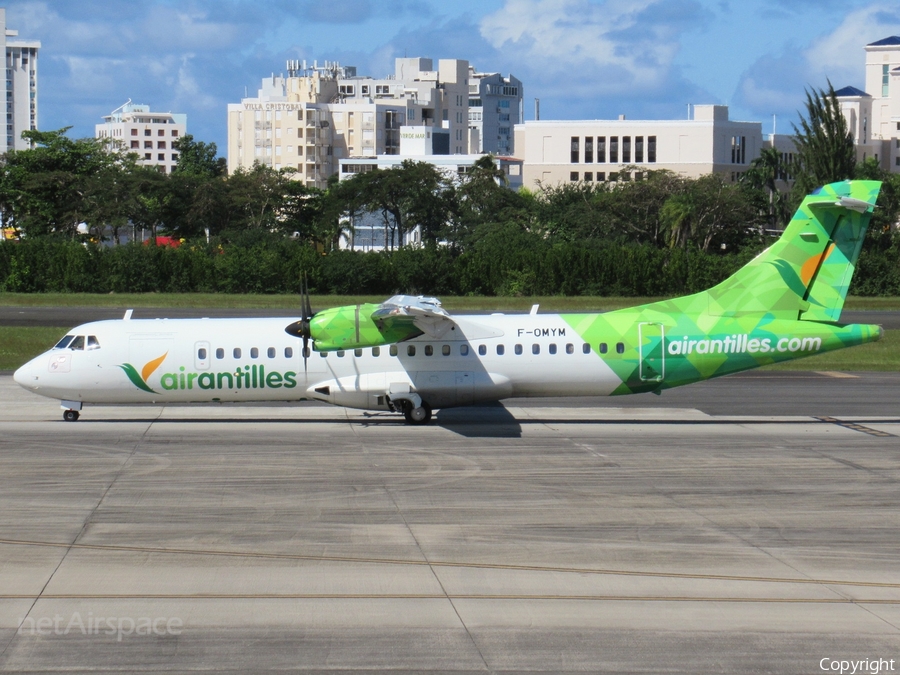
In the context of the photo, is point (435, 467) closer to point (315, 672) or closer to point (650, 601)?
point (650, 601)

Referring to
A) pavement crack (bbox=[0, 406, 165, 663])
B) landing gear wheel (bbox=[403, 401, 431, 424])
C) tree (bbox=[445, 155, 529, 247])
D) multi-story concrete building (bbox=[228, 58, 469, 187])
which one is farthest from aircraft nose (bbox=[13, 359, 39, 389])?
multi-story concrete building (bbox=[228, 58, 469, 187])

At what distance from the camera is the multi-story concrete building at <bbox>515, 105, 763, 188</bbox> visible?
135m

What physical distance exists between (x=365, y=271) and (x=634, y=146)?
73310 millimetres

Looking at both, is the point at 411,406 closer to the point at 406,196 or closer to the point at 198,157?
the point at 406,196

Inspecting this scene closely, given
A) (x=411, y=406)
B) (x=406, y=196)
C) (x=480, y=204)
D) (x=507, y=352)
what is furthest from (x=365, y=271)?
(x=507, y=352)

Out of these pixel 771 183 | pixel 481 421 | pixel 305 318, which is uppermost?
pixel 771 183

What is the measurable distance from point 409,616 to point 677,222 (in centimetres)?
8069

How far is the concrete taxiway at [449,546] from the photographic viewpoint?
463 inches

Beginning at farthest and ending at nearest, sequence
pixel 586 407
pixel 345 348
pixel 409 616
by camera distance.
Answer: pixel 586 407
pixel 345 348
pixel 409 616

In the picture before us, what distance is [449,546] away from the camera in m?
15.7

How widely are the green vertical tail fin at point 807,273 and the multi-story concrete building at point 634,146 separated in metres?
111

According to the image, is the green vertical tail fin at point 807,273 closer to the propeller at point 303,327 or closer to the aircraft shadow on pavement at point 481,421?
the aircraft shadow on pavement at point 481,421

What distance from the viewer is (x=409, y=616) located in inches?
500

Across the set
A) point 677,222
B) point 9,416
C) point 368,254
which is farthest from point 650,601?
point 677,222
